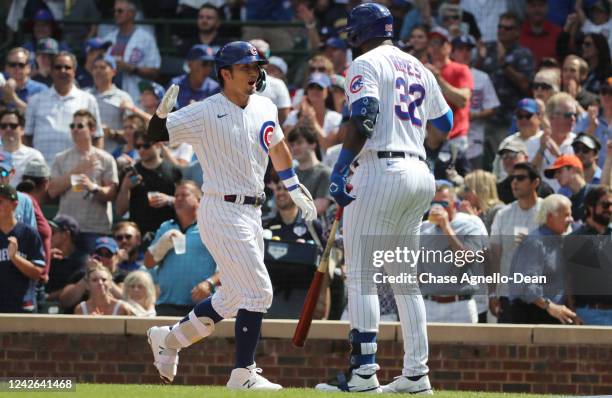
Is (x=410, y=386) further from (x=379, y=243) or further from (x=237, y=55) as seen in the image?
(x=237, y=55)

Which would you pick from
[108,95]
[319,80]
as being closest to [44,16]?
[108,95]

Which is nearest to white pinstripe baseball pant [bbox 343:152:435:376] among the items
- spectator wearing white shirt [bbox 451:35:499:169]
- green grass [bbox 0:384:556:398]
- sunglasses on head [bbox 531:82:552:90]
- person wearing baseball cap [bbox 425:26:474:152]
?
green grass [bbox 0:384:556:398]

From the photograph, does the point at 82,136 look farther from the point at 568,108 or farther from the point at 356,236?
the point at 356,236

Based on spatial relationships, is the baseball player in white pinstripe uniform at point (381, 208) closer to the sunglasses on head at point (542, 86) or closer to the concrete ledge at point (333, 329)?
the concrete ledge at point (333, 329)

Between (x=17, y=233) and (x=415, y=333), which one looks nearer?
(x=415, y=333)

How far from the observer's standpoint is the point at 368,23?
25.2 feet

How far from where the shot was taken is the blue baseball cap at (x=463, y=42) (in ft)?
46.2

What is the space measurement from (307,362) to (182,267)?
1582mm

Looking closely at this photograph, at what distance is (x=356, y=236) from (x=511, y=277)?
9.68 feet

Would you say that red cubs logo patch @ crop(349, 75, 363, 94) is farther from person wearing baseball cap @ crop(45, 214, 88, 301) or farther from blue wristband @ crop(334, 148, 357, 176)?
person wearing baseball cap @ crop(45, 214, 88, 301)

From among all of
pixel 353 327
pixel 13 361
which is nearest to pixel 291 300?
pixel 13 361

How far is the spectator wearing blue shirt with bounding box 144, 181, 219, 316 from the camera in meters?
10.5

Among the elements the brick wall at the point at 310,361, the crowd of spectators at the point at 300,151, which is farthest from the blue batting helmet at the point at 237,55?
the crowd of spectators at the point at 300,151

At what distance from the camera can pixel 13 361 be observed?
980 cm
